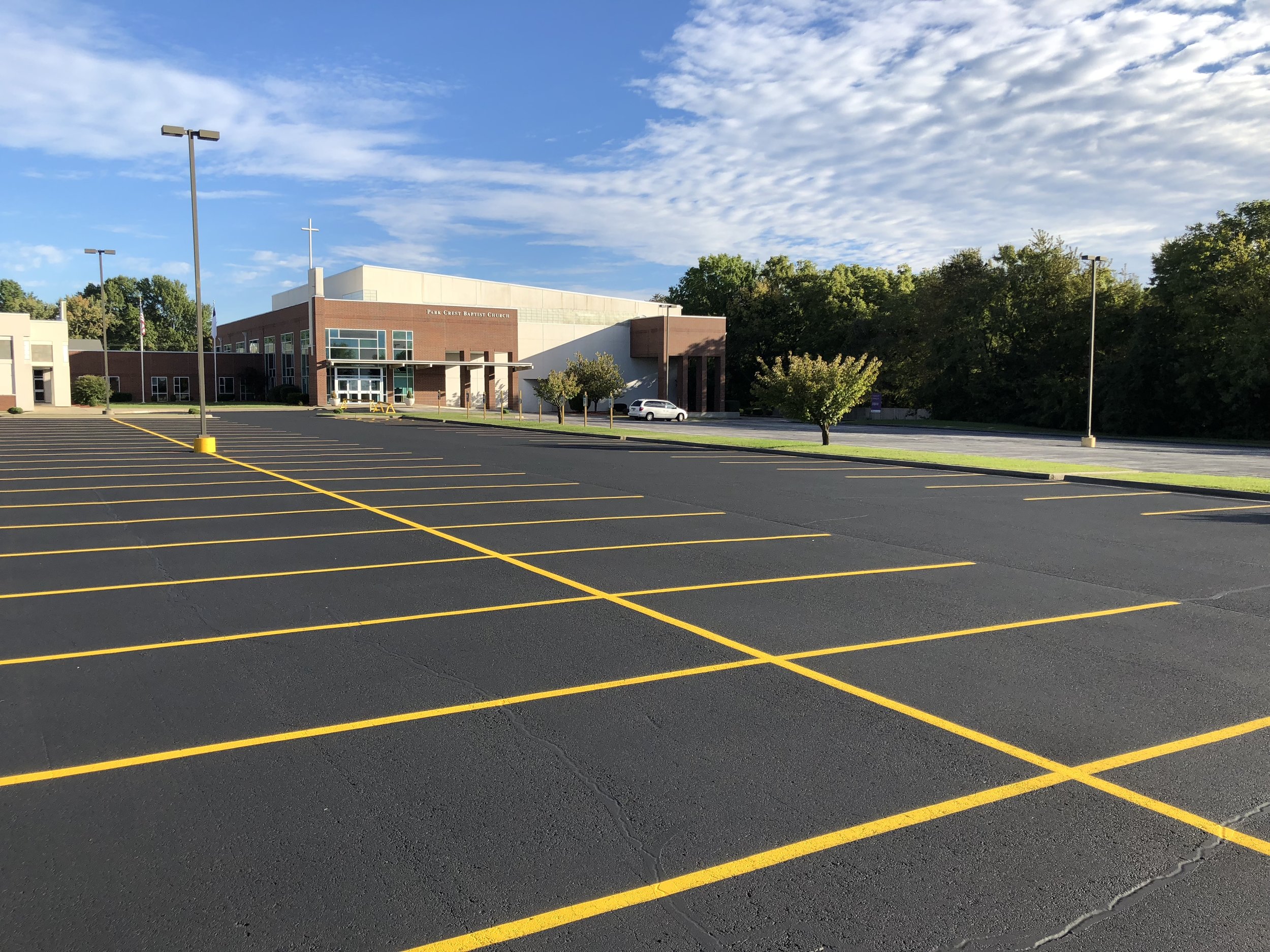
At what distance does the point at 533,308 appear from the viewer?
256ft

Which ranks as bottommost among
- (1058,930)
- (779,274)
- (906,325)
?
(1058,930)

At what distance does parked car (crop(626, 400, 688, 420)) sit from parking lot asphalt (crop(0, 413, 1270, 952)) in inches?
1888

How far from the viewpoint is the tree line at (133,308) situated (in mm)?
125938

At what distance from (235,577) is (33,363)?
217ft

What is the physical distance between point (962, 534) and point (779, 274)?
253ft

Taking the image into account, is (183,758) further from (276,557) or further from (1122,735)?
(276,557)

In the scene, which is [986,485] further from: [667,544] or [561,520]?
[667,544]

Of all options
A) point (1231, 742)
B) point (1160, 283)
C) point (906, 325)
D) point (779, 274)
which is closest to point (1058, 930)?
point (1231, 742)

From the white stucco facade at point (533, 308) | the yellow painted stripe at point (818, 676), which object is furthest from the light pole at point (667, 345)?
the yellow painted stripe at point (818, 676)

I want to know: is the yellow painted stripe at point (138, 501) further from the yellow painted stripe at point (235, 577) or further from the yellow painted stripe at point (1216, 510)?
the yellow painted stripe at point (1216, 510)

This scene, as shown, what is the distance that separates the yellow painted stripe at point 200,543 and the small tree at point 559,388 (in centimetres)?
3100

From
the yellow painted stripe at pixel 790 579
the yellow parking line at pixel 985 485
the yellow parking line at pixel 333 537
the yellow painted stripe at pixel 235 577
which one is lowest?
the yellow painted stripe at pixel 790 579

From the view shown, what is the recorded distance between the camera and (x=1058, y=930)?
3426mm

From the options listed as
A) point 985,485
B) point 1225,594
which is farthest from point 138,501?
point 985,485
